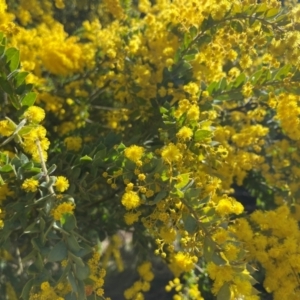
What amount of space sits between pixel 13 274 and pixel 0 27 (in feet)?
3.81

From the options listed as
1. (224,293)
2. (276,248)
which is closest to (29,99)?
(224,293)

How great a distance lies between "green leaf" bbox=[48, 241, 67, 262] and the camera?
1.34 meters

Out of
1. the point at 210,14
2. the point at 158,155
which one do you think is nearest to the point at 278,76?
the point at 210,14

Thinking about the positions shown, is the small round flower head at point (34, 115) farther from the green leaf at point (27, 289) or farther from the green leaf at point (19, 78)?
the green leaf at point (27, 289)

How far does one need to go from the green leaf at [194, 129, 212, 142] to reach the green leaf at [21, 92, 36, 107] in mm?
529

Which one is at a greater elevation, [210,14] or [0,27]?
[0,27]

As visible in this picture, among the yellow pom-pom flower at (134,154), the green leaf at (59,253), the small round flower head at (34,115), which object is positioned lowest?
the green leaf at (59,253)

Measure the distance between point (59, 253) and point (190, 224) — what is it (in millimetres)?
376

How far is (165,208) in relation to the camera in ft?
5.05

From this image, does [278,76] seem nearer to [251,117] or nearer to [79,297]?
[251,117]

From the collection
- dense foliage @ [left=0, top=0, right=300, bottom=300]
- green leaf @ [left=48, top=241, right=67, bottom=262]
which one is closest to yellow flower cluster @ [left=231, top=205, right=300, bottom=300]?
dense foliage @ [left=0, top=0, right=300, bottom=300]

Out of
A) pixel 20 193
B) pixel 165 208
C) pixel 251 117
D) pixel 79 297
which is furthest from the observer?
pixel 251 117

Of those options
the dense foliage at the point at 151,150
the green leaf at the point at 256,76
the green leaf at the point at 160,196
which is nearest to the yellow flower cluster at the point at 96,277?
the dense foliage at the point at 151,150

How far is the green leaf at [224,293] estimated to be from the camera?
1370 millimetres
